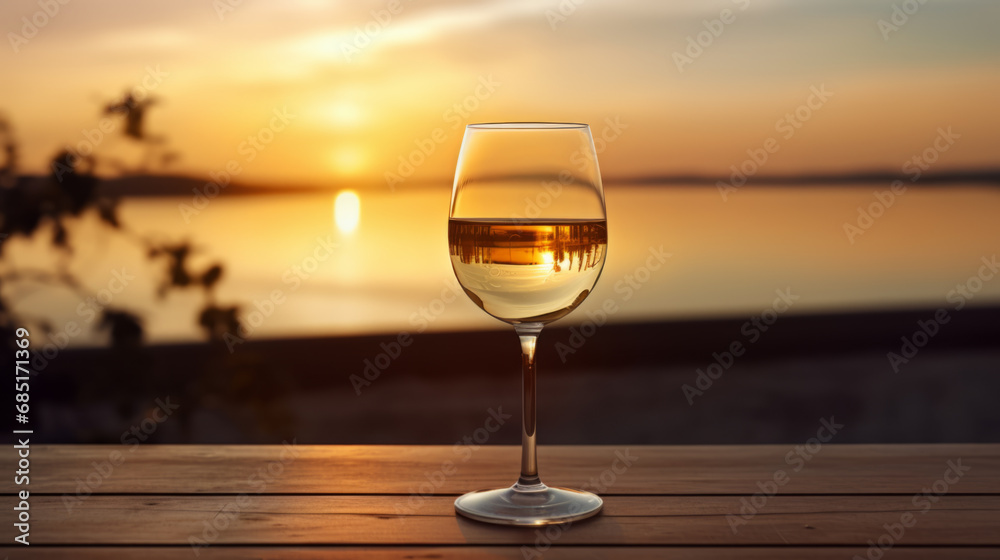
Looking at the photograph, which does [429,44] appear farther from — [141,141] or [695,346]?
[695,346]

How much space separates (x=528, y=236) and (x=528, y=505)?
25 centimetres

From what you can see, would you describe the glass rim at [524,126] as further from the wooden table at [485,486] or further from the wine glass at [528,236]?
the wooden table at [485,486]

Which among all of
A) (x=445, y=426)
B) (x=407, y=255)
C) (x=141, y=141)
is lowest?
(x=445, y=426)

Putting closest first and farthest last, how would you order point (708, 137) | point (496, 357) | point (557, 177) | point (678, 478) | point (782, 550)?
point (782, 550) → point (557, 177) → point (678, 478) → point (708, 137) → point (496, 357)

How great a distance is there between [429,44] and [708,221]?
1.11 meters

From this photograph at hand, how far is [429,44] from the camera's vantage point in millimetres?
2777

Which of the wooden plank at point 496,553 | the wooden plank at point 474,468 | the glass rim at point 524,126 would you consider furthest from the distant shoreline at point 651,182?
the wooden plank at point 496,553

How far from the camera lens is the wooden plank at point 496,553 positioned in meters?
0.73

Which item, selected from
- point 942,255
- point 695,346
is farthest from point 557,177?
point 695,346

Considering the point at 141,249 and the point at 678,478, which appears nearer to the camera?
the point at 678,478

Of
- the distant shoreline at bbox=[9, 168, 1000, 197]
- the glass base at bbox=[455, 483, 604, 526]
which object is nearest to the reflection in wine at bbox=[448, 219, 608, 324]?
the glass base at bbox=[455, 483, 604, 526]

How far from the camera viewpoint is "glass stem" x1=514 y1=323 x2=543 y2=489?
0.88 metres

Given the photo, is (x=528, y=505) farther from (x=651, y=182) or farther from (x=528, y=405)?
(x=651, y=182)

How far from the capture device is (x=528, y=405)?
878mm
